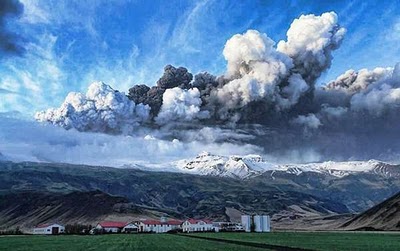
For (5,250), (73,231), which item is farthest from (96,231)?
(5,250)

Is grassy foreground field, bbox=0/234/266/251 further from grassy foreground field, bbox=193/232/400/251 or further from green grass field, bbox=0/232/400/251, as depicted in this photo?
grassy foreground field, bbox=193/232/400/251

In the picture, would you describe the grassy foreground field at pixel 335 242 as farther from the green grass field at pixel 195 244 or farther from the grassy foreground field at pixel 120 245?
A: the grassy foreground field at pixel 120 245

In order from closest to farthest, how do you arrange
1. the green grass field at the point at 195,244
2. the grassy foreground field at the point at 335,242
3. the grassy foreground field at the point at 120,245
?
the grassy foreground field at the point at 335,242
the grassy foreground field at the point at 120,245
the green grass field at the point at 195,244

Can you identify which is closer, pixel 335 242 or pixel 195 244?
pixel 195 244

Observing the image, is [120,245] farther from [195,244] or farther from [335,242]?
[335,242]

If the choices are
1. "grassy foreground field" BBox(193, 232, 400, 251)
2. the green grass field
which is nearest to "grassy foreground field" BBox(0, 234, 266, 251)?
the green grass field

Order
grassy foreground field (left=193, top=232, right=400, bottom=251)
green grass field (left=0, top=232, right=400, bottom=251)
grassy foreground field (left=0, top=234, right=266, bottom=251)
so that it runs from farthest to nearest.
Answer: green grass field (left=0, top=232, right=400, bottom=251) < grassy foreground field (left=0, top=234, right=266, bottom=251) < grassy foreground field (left=193, top=232, right=400, bottom=251)

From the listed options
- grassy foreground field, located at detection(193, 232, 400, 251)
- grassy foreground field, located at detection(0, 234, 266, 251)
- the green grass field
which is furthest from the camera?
the green grass field

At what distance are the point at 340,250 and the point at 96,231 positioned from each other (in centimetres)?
13828

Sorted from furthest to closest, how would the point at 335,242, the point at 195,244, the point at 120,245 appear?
the point at 335,242 < the point at 195,244 < the point at 120,245

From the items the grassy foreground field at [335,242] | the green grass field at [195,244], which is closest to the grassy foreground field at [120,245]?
the green grass field at [195,244]

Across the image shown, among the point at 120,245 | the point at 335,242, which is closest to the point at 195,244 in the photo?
the point at 120,245

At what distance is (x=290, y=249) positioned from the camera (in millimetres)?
70438

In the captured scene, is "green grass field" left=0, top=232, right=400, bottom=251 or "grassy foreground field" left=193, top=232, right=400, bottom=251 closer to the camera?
"grassy foreground field" left=193, top=232, right=400, bottom=251
